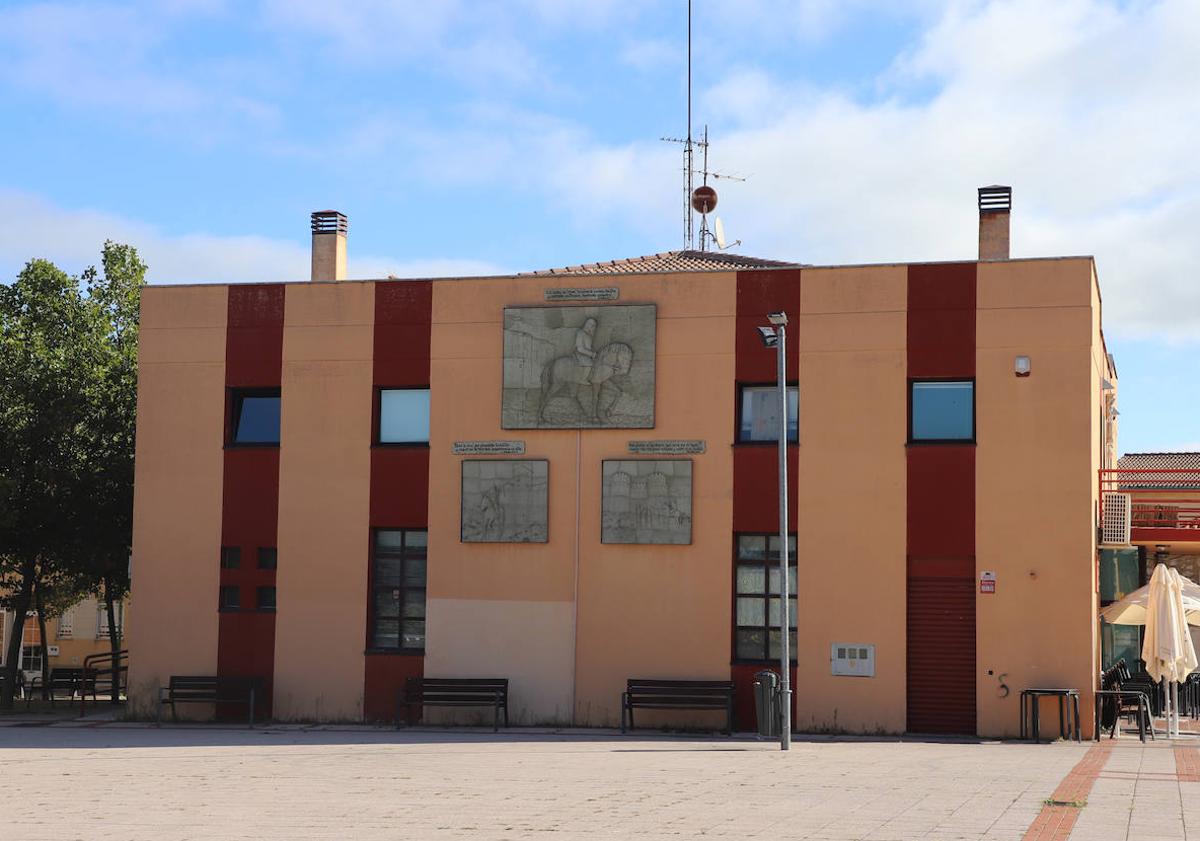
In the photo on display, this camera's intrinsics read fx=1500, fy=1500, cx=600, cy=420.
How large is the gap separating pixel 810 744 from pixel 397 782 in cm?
775

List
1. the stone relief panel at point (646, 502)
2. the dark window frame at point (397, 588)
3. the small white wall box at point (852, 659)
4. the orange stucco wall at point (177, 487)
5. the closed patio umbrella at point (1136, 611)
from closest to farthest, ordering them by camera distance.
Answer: the small white wall box at point (852, 659) < the stone relief panel at point (646, 502) < the closed patio umbrella at point (1136, 611) < the dark window frame at point (397, 588) < the orange stucco wall at point (177, 487)

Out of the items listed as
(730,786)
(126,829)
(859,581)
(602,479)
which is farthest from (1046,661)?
(126,829)

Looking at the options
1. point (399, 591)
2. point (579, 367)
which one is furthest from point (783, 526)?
point (399, 591)

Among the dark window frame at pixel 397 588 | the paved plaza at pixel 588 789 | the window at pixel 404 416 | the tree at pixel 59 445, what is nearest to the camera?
the paved plaza at pixel 588 789

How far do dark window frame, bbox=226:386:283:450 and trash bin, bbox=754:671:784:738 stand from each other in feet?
31.3

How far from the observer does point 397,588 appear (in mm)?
25391

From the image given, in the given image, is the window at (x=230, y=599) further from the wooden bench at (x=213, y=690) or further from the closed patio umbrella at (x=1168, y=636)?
the closed patio umbrella at (x=1168, y=636)

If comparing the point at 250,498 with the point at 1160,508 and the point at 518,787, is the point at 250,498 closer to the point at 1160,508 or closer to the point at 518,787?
the point at 518,787

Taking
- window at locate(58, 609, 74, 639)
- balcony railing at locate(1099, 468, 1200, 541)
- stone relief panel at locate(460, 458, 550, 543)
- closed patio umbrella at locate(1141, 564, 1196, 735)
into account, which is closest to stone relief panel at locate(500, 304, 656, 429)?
stone relief panel at locate(460, 458, 550, 543)

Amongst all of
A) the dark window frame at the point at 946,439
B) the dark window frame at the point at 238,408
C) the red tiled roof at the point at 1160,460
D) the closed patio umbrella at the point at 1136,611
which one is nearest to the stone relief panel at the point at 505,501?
the dark window frame at the point at 238,408

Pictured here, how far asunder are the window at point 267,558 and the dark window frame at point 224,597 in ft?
1.92

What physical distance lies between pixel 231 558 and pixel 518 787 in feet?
40.1

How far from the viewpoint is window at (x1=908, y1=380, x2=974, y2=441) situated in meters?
23.6

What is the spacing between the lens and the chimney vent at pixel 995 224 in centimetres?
2522
